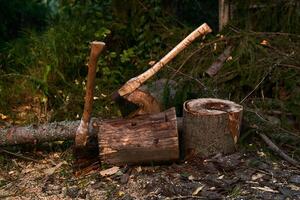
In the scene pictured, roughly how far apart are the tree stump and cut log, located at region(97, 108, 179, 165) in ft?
0.65

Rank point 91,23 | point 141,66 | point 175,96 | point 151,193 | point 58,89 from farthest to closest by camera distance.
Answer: point 91,23, point 141,66, point 58,89, point 175,96, point 151,193

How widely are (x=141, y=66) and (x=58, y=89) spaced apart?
1.10m

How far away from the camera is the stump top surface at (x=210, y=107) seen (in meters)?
3.88

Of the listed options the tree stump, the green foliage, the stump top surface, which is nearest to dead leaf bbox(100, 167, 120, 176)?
the tree stump

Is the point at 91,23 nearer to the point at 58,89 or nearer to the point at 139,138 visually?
the point at 58,89

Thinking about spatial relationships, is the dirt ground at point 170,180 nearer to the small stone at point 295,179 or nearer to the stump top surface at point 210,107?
the small stone at point 295,179

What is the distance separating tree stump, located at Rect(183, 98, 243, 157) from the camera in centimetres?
383

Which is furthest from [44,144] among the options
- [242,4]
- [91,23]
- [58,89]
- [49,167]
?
[242,4]

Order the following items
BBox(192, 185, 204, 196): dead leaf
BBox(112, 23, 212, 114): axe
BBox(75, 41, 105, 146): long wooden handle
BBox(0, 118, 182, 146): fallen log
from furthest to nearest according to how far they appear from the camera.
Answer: BBox(0, 118, 182, 146): fallen log
BBox(112, 23, 212, 114): axe
BBox(75, 41, 105, 146): long wooden handle
BBox(192, 185, 204, 196): dead leaf

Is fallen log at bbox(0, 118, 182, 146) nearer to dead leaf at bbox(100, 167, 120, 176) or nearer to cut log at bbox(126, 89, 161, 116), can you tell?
cut log at bbox(126, 89, 161, 116)

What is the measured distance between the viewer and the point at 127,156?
3.83 metres

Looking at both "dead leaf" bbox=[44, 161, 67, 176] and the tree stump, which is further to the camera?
"dead leaf" bbox=[44, 161, 67, 176]

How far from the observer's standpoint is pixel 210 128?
384 centimetres

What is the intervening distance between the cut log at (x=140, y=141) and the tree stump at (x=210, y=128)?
0.65 ft
